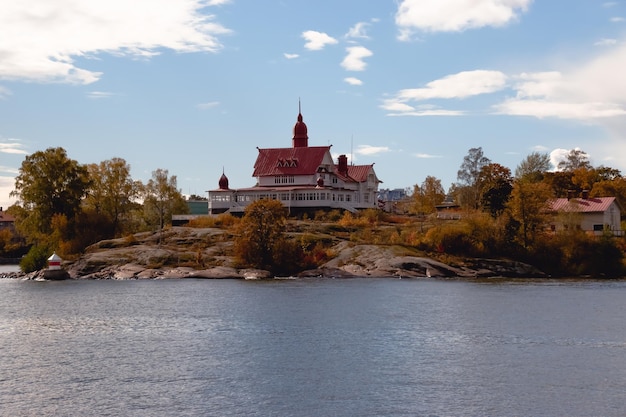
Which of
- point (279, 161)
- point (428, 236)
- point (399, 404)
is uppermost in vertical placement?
point (279, 161)

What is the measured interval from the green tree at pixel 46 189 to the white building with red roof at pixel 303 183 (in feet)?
81.9

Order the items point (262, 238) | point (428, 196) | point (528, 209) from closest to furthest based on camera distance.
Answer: point (262, 238)
point (528, 209)
point (428, 196)

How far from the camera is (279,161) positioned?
137625mm

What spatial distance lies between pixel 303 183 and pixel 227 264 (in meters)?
40.1

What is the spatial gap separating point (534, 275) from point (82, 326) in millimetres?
58816

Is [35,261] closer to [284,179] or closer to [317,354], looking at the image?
[284,179]

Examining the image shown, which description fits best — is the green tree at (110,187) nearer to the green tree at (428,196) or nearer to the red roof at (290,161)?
the red roof at (290,161)

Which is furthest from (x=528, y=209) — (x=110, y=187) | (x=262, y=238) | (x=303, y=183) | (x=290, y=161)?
(x=110, y=187)

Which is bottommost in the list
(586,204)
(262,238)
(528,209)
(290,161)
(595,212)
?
(262,238)

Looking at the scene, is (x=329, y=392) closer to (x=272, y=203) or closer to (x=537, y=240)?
(x=272, y=203)

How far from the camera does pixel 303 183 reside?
134 meters

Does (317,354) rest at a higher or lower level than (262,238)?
lower

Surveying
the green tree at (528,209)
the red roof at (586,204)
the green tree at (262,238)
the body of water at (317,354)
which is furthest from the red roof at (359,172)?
the body of water at (317,354)

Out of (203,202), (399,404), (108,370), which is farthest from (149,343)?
(203,202)
